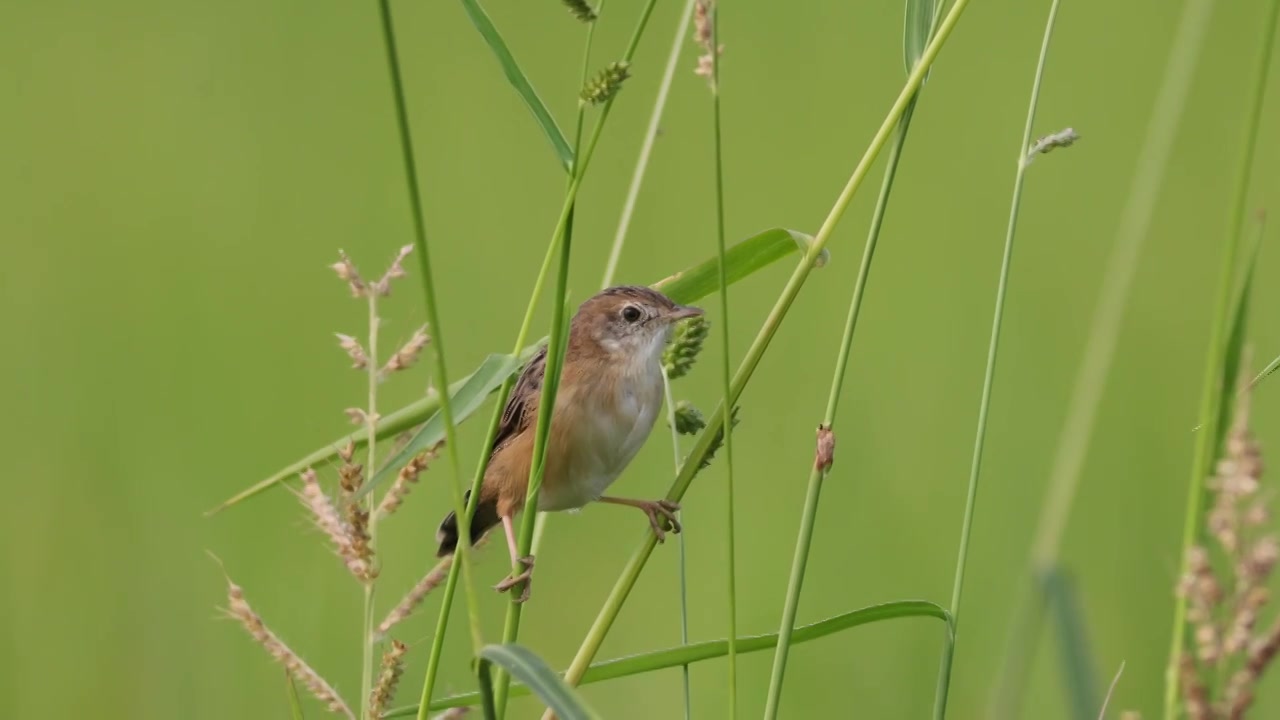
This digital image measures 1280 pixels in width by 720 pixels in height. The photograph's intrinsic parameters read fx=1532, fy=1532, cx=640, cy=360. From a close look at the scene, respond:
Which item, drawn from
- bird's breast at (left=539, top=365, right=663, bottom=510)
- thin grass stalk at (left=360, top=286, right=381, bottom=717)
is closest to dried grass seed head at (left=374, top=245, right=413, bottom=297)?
thin grass stalk at (left=360, top=286, right=381, bottom=717)

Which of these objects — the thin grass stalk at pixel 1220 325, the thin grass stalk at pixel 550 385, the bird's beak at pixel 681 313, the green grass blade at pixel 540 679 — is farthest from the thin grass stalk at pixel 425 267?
the bird's beak at pixel 681 313

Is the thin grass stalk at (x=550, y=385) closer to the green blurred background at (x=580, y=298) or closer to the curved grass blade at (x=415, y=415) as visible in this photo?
the curved grass blade at (x=415, y=415)

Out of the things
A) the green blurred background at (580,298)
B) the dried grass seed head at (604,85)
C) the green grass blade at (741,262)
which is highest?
the dried grass seed head at (604,85)

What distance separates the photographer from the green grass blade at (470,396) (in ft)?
6.36

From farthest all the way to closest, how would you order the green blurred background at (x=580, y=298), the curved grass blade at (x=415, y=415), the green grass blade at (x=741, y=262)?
the green blurred background at (x=580, y=298) < the green grass blade at (x=741, y=262) < the curved grass blade at (x=415, y=415)

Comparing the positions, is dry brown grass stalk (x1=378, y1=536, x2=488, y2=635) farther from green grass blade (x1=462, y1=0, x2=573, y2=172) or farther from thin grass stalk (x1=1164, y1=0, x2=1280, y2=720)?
thin grass stalk (x1=1164, y1=0, x2=1280, y2=720)

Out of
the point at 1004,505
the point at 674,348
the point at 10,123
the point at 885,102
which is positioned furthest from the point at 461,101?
the point at 674,348

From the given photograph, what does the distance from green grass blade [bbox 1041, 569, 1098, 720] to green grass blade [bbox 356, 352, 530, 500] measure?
86cm

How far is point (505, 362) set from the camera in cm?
201

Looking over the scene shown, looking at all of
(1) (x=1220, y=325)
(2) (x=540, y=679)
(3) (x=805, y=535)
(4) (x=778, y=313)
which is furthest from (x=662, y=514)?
(1) (x=1220, y=325)

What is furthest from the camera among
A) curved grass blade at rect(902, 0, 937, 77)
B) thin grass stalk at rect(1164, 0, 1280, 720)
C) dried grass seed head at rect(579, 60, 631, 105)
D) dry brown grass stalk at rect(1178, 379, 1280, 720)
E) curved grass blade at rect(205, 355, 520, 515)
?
curved grass blade at rect(902, 0, 937, 77)

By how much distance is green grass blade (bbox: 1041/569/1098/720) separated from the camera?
1.29 meters

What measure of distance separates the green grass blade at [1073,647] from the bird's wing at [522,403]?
225cm

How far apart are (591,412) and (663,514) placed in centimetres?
72
